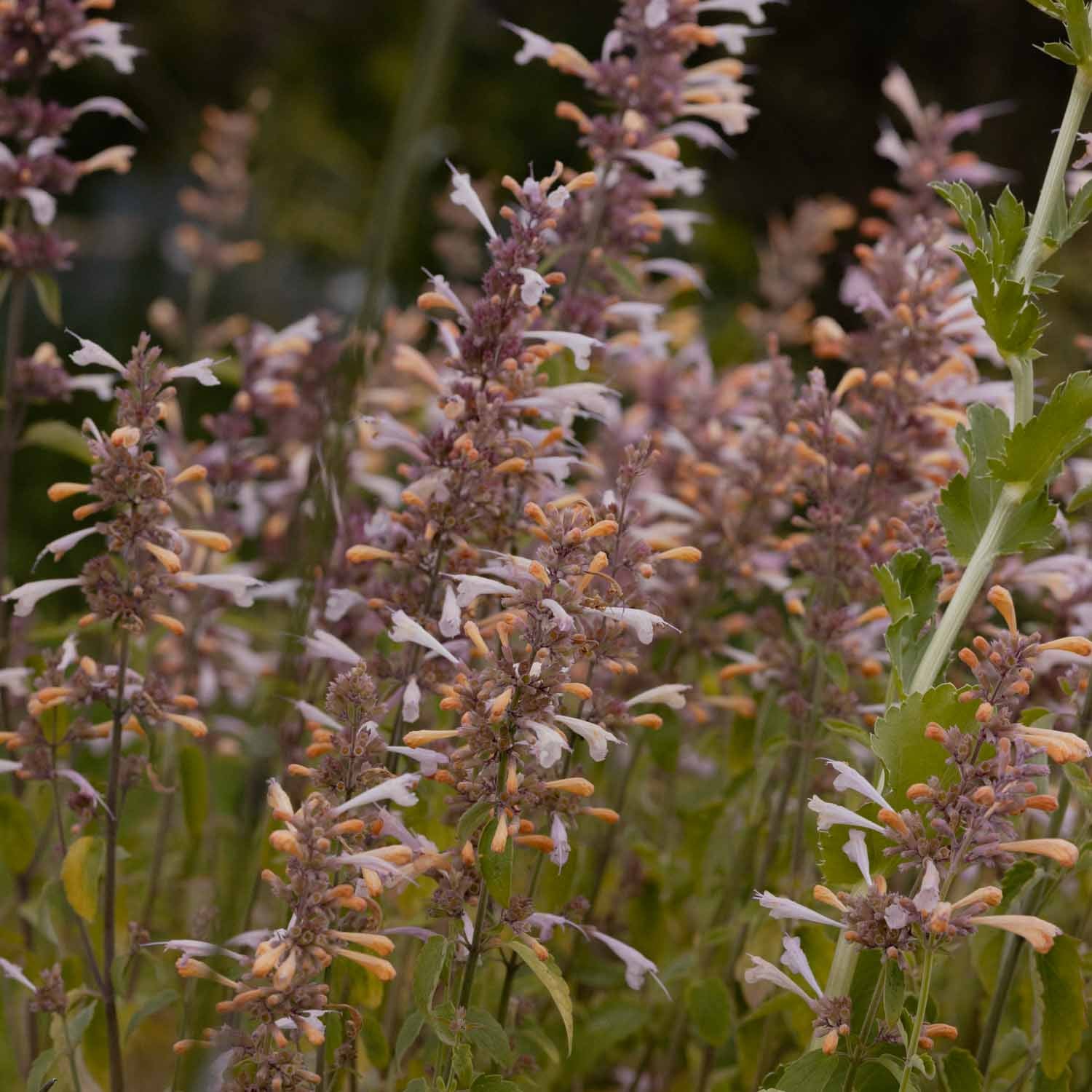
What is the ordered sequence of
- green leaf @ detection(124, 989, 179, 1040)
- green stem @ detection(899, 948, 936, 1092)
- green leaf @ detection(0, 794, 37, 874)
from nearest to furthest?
1. green stem @ detection(899, 948, 936, 1092)
2. green leaf @ detection(124, 989, 179, 1040)
3. green leaf @ detection(0, 794, 37, 874)

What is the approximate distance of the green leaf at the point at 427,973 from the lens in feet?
4.05

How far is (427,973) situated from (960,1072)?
53cm

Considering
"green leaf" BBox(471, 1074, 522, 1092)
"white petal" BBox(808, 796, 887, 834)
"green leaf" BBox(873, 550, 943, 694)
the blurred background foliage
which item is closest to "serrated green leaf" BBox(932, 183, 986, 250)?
"green leaf" BBox(873, 550, 943, 694)

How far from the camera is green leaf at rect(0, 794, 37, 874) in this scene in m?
1.73

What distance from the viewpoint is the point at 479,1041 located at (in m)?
1.28

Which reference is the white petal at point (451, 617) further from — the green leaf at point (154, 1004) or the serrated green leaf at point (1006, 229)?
the serrated green leaf at point (1006, 229)

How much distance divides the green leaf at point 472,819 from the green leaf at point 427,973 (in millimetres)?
107

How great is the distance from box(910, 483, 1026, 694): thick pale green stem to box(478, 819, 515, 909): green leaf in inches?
16.5

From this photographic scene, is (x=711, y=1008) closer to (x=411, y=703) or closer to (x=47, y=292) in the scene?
(x=411, y=703)

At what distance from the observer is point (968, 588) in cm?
133

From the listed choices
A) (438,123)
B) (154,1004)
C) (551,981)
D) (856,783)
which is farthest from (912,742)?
(438,123)

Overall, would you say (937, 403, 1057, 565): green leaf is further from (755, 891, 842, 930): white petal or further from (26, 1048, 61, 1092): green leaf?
(26, 1048, 61, 1092): green leaf

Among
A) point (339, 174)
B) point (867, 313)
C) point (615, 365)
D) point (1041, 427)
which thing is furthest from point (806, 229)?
point (339, 174)

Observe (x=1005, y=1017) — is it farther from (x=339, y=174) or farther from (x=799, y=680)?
(x=339, y=174)
